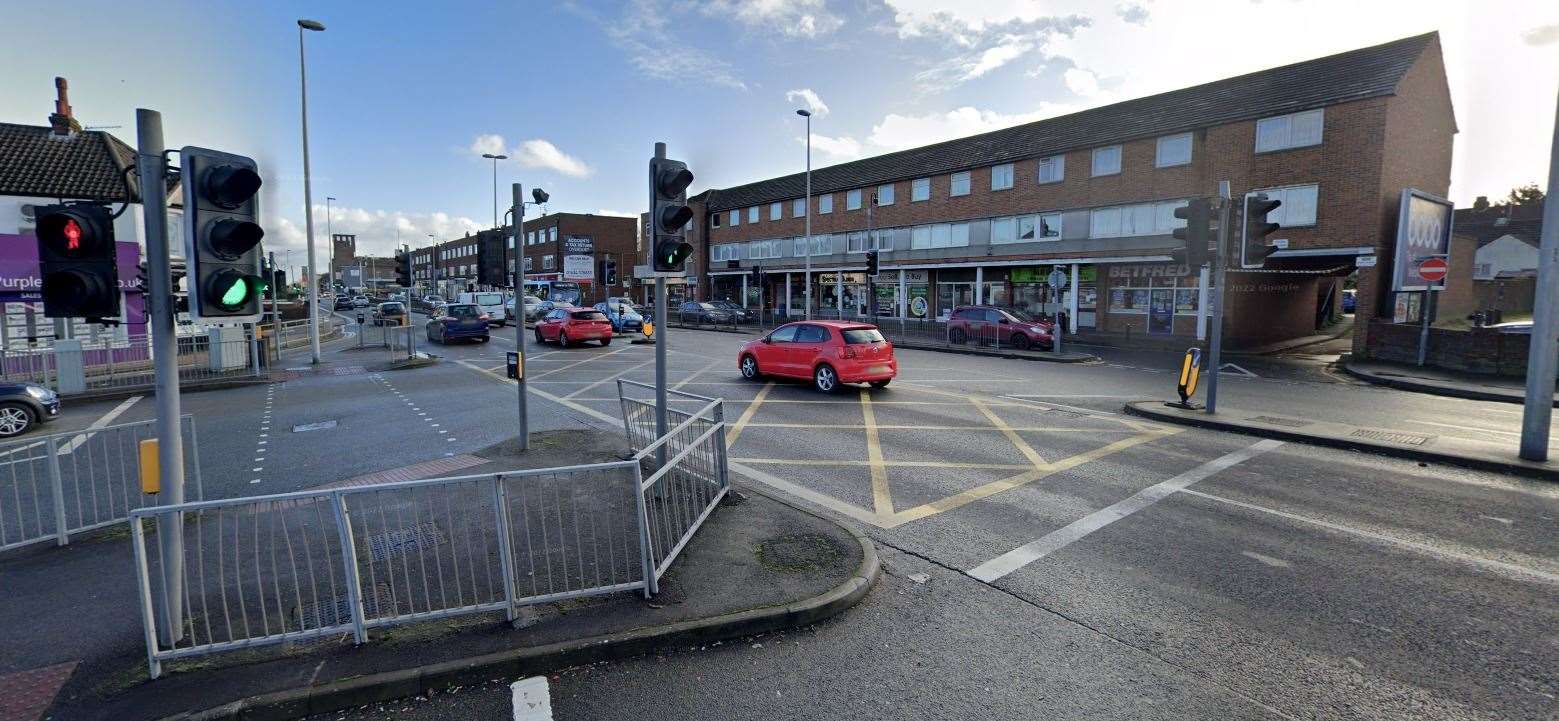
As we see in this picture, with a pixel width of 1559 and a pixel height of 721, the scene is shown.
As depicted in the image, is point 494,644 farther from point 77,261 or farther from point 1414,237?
point 1414,237

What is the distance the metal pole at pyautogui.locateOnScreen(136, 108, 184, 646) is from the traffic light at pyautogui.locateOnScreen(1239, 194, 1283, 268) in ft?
41.7

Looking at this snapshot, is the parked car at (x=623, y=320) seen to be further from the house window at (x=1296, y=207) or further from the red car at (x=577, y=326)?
the house window at (x=1296, y=207)

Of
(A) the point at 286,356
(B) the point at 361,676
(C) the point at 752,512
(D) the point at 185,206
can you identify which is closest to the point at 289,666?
(B) the point at 361,676

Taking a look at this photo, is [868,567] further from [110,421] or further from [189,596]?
[110,421]

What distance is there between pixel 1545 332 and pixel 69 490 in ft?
52.2

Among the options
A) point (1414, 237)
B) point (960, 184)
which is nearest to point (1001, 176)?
point (960, 184)

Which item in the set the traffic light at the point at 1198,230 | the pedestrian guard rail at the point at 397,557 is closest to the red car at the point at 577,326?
the pedestrian guard rail at the point at 397,557

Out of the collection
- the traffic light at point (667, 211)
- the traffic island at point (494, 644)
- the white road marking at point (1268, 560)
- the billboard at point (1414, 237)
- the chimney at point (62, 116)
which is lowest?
the traffic island at point (494, 644)

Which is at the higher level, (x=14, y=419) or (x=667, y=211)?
(x=667, y=211)

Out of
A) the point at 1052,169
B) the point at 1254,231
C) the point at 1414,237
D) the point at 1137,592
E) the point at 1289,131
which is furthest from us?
the point at 1052,169

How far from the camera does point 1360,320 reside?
20547 millimetres

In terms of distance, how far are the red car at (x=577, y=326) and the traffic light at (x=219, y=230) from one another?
71.8 ft

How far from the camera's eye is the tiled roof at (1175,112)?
22359 millimetres

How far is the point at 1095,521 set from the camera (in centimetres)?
629
